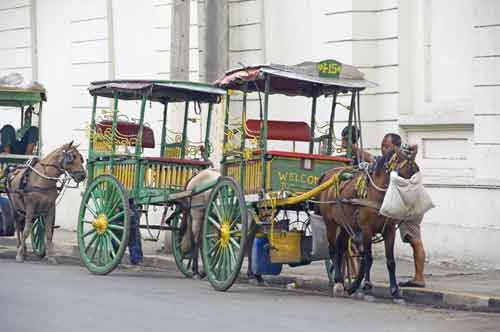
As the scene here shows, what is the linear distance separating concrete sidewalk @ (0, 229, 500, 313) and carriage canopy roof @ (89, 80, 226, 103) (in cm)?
248

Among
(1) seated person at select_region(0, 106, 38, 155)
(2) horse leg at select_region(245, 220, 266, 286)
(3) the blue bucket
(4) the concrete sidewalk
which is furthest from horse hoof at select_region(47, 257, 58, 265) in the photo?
(3) the blue bucket

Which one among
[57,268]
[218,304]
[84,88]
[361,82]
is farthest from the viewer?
[84,88]

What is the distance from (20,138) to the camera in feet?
61.9

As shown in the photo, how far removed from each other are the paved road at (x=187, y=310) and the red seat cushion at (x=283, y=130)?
5.98ft

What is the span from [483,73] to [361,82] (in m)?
2.72

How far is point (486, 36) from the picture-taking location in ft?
51.8

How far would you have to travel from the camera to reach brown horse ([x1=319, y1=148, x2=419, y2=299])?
12.6 m

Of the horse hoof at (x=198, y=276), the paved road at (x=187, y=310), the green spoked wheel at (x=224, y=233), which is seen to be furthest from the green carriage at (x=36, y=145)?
the green spoked wheel at (x=224, y=233)

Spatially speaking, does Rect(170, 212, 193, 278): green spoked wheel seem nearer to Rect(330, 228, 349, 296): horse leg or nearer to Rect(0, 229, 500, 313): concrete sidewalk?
Rect(0, 229, 500, 313): concrete sidewalk

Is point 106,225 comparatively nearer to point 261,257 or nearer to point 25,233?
point 25,233

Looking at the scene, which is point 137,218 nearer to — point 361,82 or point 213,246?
point 213,246

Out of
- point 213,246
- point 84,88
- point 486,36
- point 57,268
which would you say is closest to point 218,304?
point 213,246

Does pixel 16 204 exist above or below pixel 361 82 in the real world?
below

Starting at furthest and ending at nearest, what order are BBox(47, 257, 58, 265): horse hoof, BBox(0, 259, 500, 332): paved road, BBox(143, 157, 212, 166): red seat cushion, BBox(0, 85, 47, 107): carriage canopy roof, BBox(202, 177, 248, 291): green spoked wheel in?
BBox(0, 85, 47, 107): carriage canopy roof
BBox(47, 257, 58, 265): horse hoof
BBox(143, 157, 212, 166): red seat cushion
BBox(202, 177, 248, 291): green spoked wheel
BBox(0, 259, 500, 332): paved road
